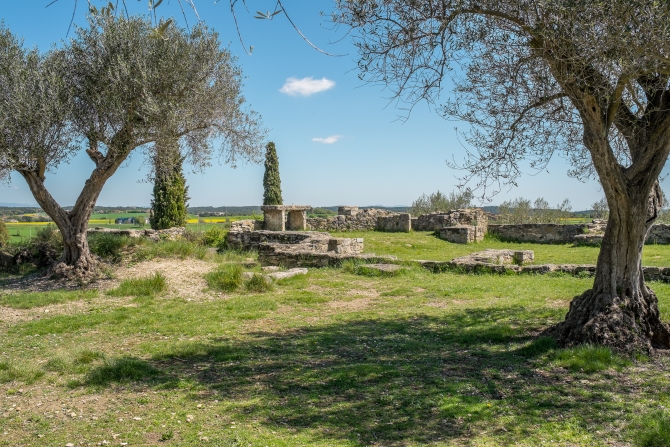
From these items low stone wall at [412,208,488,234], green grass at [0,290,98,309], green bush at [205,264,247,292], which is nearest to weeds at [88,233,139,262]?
green grass at [0,290,98,309]

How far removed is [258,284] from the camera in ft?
38.0

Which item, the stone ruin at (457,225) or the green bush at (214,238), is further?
the stone ruin at (457,225)

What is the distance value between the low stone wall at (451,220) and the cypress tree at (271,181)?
407 inches

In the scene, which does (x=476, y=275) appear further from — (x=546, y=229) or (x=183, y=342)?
(x=546, y=229)

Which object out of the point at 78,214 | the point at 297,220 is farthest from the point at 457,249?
the point at 78,214

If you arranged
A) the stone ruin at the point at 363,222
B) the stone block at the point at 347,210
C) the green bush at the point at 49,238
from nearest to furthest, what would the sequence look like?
the green bush at the point at 49,238 < the stone ruin at the point at 363,222 < the stone block at the point at 347,210

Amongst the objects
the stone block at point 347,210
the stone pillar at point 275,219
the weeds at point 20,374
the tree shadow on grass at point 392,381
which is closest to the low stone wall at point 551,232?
the stone block at point 347,210

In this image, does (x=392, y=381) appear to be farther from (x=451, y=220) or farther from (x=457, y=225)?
(x=451, y=220)

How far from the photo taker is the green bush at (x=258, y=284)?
→ 453 inches

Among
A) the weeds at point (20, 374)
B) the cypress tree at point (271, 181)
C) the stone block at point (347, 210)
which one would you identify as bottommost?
the weeds at point (20, 374)

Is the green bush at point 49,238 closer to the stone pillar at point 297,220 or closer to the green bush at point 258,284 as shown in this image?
the green bush at point 258,284

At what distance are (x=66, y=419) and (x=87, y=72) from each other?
9.96 meters

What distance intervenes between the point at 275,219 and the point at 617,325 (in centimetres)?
1796

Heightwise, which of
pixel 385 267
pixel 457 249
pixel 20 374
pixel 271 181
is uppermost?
pixel 271 181
